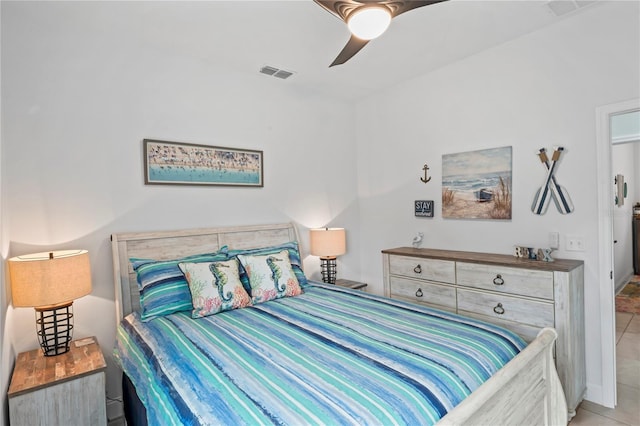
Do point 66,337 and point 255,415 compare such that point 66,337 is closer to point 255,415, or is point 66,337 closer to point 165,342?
point 165,342

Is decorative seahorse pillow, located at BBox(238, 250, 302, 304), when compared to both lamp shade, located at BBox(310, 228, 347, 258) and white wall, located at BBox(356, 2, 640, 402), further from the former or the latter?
white wall, located at BBox(356, 2, 640, 402)

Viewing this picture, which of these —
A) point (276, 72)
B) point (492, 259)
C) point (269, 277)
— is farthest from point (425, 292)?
point (276, 72)

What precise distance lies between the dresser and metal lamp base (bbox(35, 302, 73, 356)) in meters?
2.61

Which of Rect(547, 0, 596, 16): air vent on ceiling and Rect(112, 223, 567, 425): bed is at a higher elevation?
Rect(547, 0, 596, 16): air vent on ceiling

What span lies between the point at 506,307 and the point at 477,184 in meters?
1.12

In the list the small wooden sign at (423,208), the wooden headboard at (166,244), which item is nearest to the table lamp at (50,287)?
the wooden headboard at (166,244)

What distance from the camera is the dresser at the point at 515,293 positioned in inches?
88.9

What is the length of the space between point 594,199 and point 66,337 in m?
3.63

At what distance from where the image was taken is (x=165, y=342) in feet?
5.99

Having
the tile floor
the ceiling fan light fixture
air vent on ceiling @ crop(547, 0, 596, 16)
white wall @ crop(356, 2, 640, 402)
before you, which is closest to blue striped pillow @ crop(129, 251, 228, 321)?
the ceiling fan light fixture

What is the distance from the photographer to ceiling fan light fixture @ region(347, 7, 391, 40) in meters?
1.69

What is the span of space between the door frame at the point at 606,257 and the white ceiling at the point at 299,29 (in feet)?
3.05

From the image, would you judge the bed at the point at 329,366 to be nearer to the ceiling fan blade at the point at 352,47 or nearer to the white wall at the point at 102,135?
the white wall at the point at 102,135

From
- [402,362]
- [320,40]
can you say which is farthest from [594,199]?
[320,40]
